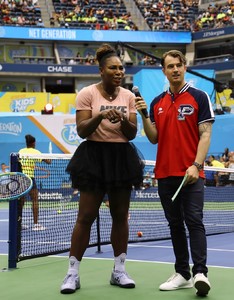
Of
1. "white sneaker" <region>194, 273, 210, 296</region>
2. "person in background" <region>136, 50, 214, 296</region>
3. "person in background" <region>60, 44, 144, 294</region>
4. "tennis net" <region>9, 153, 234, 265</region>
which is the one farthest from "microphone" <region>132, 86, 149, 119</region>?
"tennis net" <region>9, 153, 234, 265</region>

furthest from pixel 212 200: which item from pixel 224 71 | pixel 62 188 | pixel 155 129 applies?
pixel 224 71

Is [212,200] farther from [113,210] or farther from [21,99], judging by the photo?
[21,99]

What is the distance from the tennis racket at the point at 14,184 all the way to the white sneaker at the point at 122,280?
51.1 inches

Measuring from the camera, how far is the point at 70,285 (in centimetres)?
503

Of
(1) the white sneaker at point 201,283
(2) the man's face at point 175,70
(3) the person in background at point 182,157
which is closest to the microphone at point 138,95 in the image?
(3) the person in background at point 182,157

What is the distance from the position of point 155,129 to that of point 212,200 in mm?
8713

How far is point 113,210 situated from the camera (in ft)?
17.2

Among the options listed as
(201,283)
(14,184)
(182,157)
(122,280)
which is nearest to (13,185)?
(14,184)

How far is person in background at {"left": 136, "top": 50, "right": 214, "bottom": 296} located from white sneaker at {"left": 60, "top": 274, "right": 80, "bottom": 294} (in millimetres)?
724

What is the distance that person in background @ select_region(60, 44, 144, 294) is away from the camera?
5.05 meters

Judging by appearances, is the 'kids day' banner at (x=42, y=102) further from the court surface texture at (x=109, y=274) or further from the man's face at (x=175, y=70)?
the man's face at (x=175, y=70)

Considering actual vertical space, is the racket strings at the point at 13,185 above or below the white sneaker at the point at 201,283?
above

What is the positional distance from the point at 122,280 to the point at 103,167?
1016 millimetres

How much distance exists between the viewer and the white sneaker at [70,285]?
16.4 ft
